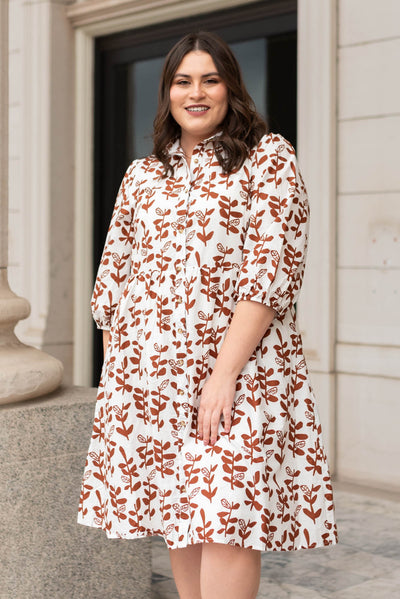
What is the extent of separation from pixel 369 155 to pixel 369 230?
0.44 m

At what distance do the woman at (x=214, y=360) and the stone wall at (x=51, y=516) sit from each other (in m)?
0.57

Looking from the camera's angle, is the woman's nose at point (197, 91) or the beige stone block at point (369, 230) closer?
the woman's nose at point (197, 91)

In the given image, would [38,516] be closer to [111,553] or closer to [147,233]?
[111,553]

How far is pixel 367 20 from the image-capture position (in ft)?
17.0

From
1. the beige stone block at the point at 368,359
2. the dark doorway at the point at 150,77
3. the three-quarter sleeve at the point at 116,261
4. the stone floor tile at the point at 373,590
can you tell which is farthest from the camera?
the dark doorway at the point at 150,77

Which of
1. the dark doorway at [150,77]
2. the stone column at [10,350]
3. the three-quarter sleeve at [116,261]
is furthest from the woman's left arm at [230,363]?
the dark doorway at [150,77]

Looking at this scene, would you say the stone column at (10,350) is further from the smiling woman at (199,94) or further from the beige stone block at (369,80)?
the beige stone block at (369,80)

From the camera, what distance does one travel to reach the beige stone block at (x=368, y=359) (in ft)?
16.7

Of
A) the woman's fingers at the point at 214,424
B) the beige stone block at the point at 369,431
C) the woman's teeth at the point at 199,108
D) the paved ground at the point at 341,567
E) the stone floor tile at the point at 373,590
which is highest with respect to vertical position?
the woman's teeth at the point at 199,108

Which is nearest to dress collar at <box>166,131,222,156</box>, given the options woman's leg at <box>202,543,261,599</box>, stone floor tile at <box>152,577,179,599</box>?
woman's leg at <box>202,543,261,599</box>

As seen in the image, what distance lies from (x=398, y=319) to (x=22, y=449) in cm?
277

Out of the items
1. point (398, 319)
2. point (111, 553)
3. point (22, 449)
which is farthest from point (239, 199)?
point (398, 319)

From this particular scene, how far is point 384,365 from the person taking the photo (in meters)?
5.12

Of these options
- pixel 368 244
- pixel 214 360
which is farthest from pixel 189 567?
pixel 368 244
